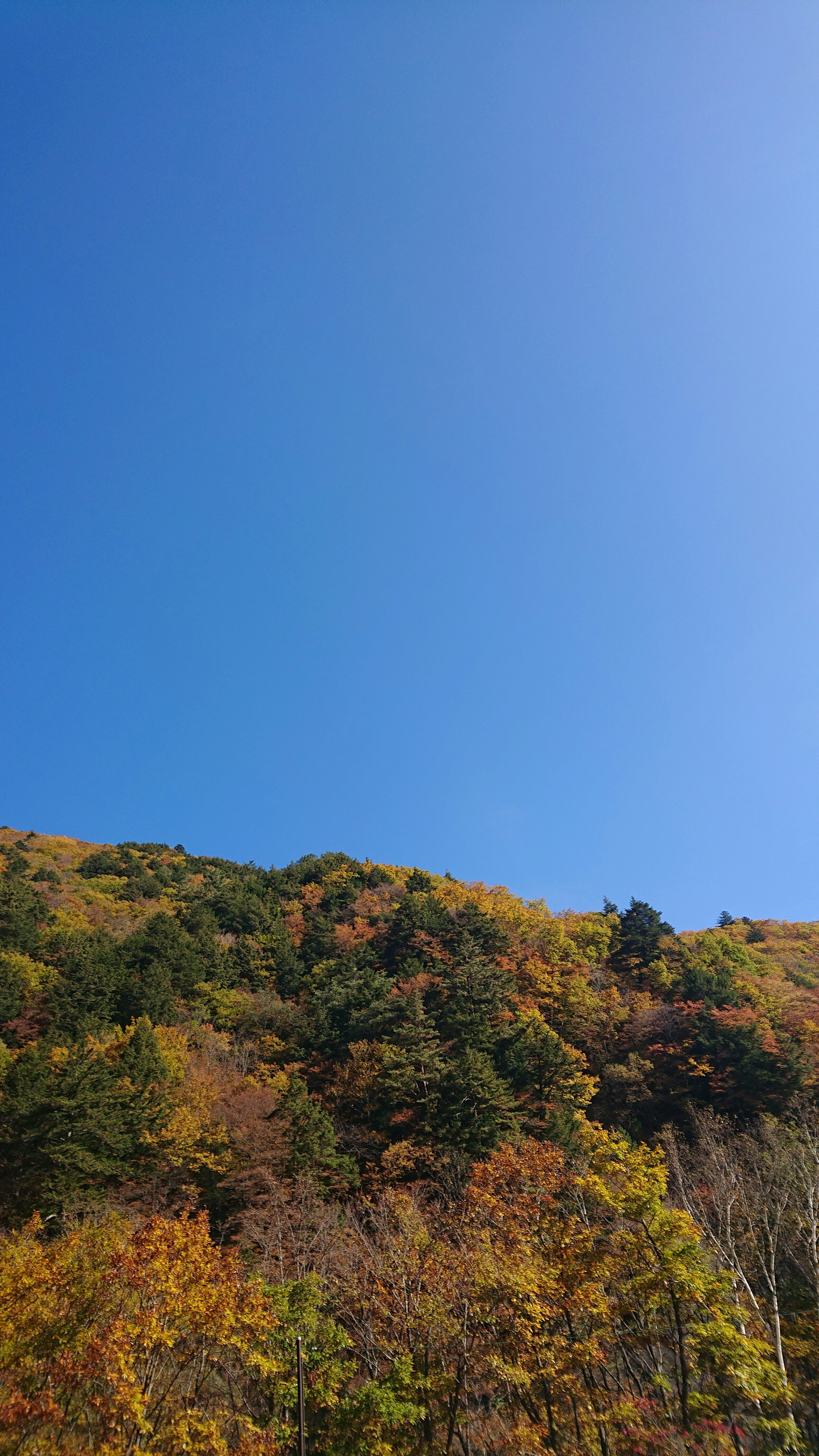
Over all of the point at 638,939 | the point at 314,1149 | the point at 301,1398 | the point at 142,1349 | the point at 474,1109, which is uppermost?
the point at 638,939

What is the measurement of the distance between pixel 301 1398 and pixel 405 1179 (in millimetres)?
15799

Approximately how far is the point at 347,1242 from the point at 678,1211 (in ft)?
36.6

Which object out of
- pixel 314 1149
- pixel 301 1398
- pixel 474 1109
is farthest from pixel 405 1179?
pixel 301 1398

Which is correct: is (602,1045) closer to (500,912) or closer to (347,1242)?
(500,912)

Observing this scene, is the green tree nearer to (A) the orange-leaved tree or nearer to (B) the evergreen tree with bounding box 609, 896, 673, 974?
(A) the orange-leaved tree

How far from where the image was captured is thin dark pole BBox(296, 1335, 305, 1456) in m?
10.6

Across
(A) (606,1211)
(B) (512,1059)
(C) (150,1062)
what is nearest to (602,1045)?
(B) (512,1059)

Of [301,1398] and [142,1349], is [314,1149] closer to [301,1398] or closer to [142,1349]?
[142,1349]

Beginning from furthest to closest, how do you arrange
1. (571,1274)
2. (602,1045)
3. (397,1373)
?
(602,1045) < (571,1274) < (397,1373)

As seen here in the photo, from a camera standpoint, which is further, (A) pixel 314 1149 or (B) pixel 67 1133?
(A) pixel 314 1149

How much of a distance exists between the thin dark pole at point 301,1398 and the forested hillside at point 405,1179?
371 mm

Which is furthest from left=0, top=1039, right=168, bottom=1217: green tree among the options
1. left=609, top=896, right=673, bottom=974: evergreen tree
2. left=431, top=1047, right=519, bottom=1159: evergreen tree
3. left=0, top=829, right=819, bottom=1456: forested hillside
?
left=609, top=896, right=673, bottom=974: evergreen tree

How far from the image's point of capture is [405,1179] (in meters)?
25.4

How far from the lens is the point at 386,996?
34469 mm
